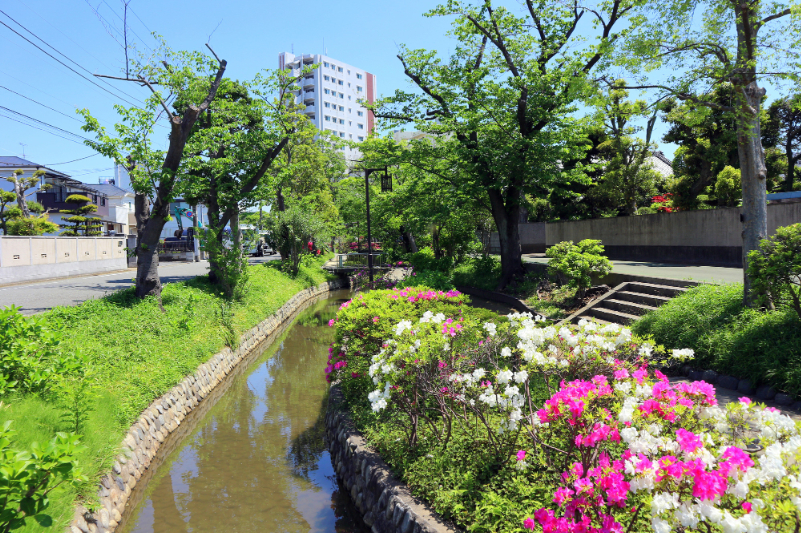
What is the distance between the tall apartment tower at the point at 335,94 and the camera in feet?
238

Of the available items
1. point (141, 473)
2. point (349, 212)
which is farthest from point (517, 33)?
point (349, 212)

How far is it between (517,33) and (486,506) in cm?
1535

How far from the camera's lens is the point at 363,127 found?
80250 millimetres

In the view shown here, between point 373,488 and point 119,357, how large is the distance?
208 inches

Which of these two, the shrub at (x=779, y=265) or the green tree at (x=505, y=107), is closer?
the shrub at (x=779, y=265)

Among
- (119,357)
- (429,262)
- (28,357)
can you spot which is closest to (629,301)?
(119,357)

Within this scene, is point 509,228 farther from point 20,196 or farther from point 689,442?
point 20,196

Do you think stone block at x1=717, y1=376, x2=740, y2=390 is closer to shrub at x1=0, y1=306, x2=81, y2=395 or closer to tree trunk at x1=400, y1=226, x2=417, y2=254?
shrub at x1=0, y1=306, x2=81, y2=395

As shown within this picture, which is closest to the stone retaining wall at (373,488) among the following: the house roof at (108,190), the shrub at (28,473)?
the shrub at (28,473)

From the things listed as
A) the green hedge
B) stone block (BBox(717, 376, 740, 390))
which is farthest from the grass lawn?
the green hedge

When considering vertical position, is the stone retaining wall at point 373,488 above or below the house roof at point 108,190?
below

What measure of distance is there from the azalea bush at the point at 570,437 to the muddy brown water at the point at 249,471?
1.19m

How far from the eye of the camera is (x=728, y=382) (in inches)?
265

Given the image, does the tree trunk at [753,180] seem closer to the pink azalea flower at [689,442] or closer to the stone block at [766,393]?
the stone block at [766,393]
